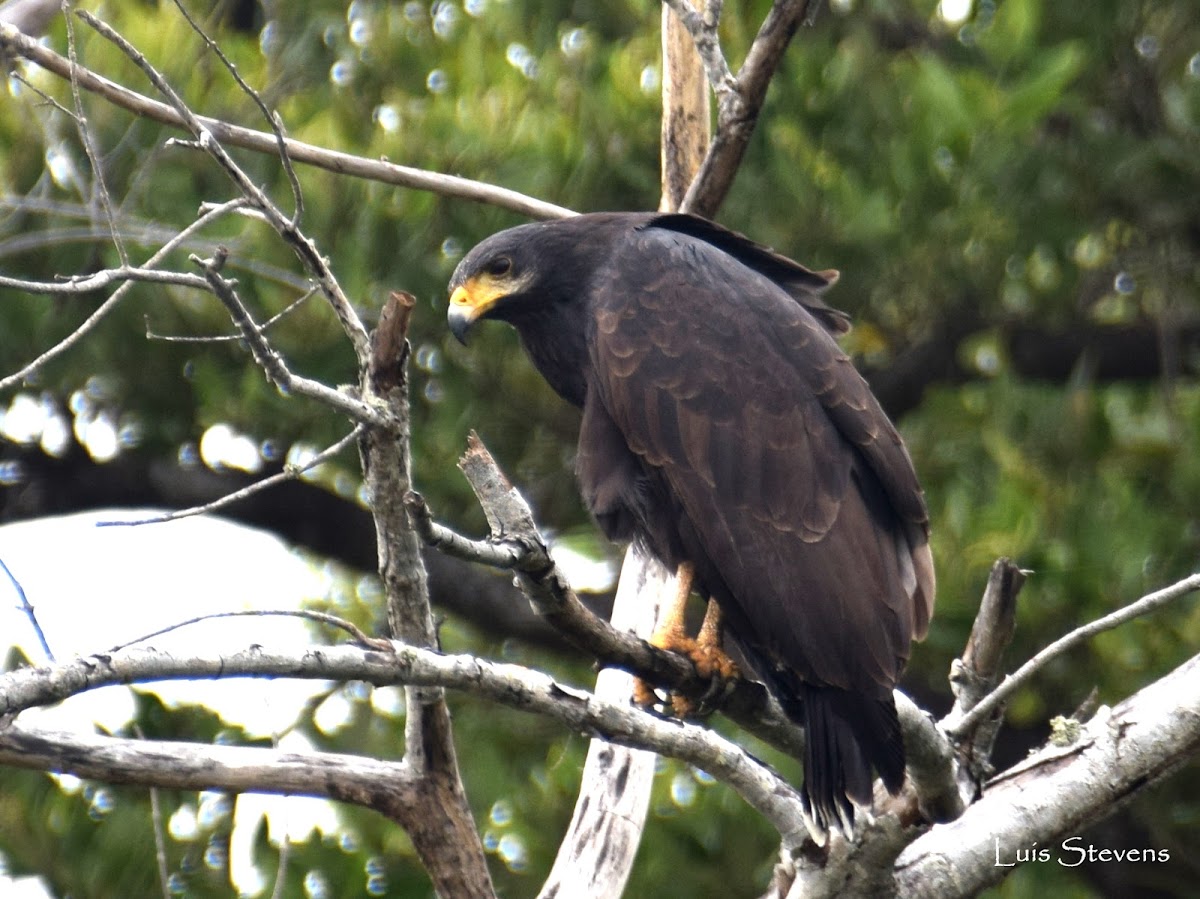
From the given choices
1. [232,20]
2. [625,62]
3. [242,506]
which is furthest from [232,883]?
[232,20]

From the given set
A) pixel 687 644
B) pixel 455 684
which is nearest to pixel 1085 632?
pixel 687 644

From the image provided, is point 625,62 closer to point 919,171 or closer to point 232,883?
point 919,171

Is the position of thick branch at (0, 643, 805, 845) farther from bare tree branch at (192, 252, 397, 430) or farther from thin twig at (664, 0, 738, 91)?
thin twig at (664, 0, 738, 91)

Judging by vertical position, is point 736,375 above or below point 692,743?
above

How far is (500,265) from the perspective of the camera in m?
4.39

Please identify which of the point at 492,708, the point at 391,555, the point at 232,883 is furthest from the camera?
the point at 492,708

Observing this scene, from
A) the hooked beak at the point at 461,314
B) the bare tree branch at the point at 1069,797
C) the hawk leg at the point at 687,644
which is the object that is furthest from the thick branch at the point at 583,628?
the hooked beak at the point at 461,314

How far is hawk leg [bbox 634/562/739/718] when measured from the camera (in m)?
3.65

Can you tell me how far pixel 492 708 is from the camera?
6.66 m

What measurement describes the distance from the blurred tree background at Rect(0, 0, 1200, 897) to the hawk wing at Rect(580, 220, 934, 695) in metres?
1.75

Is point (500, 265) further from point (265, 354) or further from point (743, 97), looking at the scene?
point (265, 354)

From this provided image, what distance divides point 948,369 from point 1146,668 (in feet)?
5.22

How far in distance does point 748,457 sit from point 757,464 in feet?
0.10

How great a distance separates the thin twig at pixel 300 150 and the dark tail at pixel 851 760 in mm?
1913
